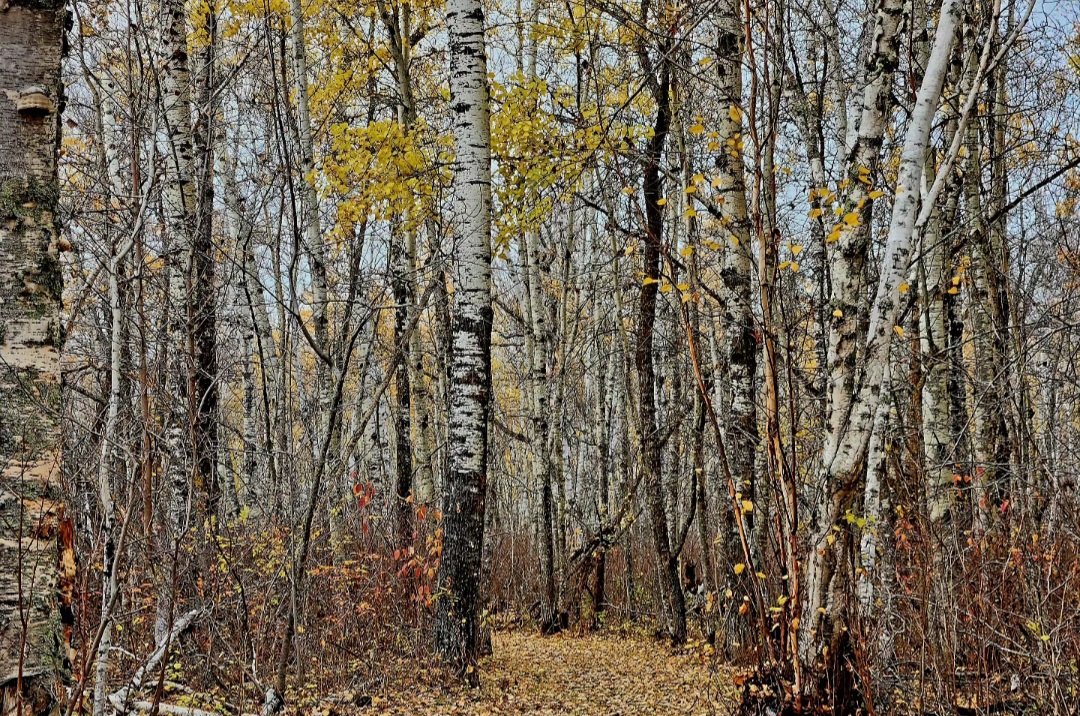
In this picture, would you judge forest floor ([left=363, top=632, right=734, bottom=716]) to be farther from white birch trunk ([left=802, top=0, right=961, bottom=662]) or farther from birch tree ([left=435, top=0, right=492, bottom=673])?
white birch trunk ([left=802, top=0, right=961, bottom=662])

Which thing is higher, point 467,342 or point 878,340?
point 467,342

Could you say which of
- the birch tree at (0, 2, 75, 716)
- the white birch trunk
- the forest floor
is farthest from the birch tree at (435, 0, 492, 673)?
the birch tree at (0, 2, 75, 716)

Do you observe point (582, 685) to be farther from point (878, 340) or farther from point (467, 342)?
point (878, 340)

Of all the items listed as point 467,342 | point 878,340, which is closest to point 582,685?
point 467,342

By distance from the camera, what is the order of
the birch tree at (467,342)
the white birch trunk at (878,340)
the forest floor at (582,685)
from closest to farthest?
1. the white birch trunk at (878,340)
2. the forest floor at (582,685)
3. the birch tree at (467,342)

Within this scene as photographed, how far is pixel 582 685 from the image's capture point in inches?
280

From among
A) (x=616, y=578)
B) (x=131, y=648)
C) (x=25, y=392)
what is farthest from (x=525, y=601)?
(x=25, y=392)

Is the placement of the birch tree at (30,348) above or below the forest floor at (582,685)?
above

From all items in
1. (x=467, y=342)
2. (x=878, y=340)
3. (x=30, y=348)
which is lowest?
(x=30, y=348)

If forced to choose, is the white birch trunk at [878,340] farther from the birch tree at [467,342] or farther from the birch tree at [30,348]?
the birch tree at [30,348]

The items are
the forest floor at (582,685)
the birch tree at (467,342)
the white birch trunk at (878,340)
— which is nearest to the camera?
the white birch trunk at (878,340)

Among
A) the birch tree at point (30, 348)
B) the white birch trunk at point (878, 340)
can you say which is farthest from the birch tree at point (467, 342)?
the birch tree at point (30, 348)

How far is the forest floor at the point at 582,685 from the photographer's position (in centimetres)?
570

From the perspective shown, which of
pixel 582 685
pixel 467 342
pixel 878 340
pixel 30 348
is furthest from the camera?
pixel 582 685
